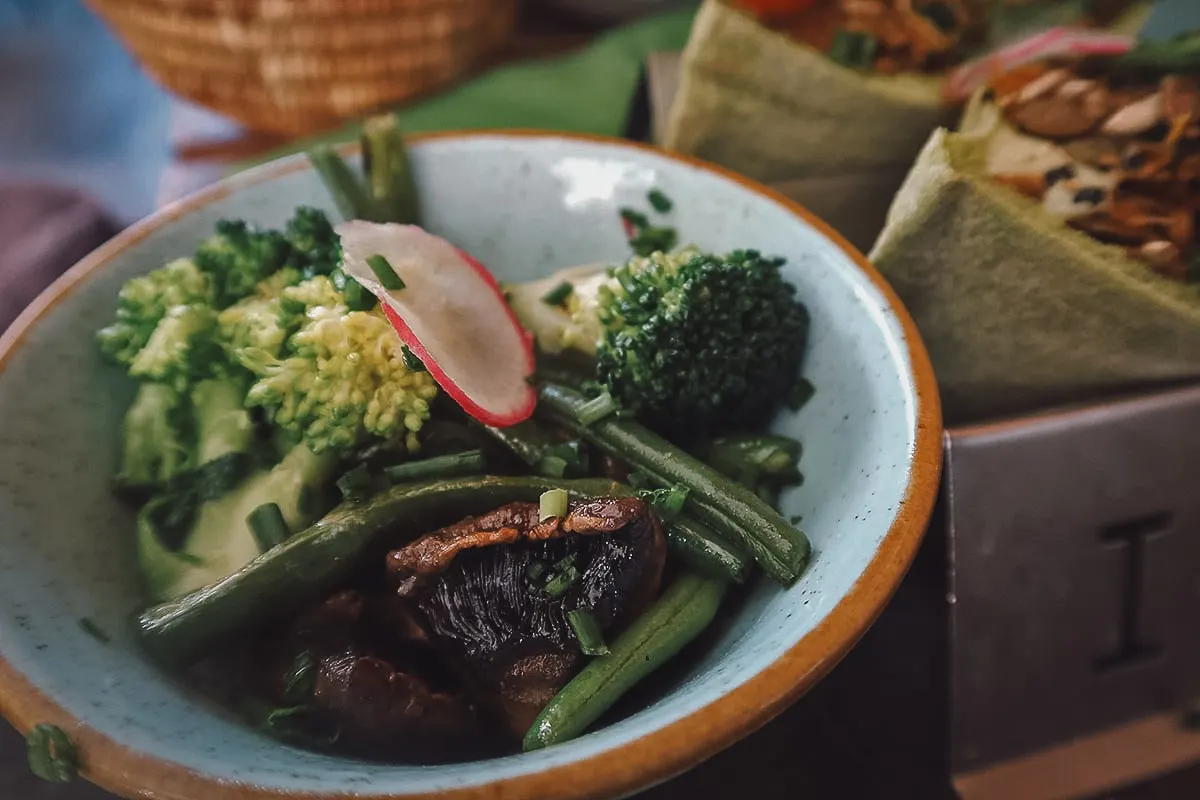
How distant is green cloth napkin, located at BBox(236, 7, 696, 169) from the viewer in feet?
5.29

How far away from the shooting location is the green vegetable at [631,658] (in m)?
0.71

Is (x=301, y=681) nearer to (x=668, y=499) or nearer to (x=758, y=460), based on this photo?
(x=668, y=499)

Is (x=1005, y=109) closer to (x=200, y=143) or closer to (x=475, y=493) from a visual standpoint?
(x=475, y=493)

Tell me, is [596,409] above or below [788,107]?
below

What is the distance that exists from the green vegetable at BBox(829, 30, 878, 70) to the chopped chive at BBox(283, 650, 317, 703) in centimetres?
112

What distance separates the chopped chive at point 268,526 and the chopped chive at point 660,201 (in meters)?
0.61

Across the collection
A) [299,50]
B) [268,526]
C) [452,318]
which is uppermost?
[299,50]

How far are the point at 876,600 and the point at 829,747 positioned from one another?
1.25 feet

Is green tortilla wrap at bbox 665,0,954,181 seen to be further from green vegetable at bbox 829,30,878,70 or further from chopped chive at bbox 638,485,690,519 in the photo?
chopped chive at bbox 638,485,690,519

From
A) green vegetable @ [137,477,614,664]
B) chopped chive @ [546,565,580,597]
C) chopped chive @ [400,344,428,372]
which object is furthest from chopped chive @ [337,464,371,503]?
chopped chive @ [546,565,580,597]

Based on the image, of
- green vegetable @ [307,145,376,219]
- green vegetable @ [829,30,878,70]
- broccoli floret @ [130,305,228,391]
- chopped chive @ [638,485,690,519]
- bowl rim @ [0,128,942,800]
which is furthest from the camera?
green vegetable @ [829,30,878,70]

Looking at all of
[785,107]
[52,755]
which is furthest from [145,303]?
[785,107]

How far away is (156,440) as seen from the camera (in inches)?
37.3

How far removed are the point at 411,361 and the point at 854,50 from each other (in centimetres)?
89
